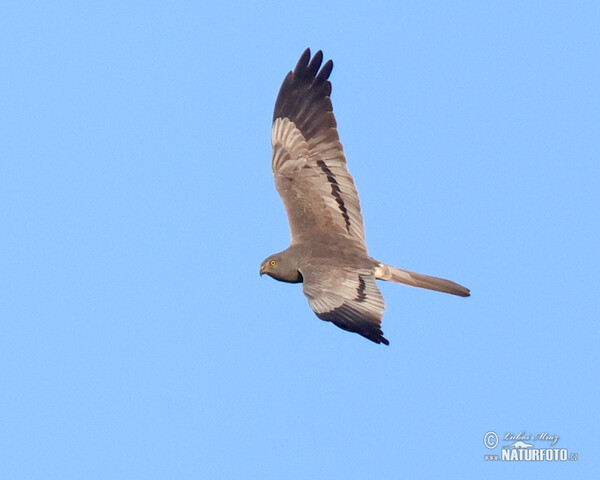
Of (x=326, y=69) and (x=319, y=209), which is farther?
(x=326, y=69)

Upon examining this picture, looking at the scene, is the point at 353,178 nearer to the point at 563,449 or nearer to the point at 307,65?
the point at 307,65

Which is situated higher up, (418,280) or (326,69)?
(326,69)

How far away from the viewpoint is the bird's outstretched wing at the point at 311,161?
11430mm

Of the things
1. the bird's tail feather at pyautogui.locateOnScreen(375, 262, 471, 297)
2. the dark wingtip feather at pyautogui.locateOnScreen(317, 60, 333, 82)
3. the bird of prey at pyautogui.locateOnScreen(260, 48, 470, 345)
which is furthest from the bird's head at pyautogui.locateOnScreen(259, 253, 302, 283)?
the dark wingtip feather at pyautogui.locateOnScreen(317, 60, 333, 82)

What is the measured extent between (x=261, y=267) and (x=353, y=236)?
1.09 metres

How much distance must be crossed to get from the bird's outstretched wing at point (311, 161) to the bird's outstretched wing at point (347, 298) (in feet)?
2.68

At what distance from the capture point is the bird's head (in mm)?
10918

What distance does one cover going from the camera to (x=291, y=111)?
11992 mm

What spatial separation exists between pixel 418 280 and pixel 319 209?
1365mm

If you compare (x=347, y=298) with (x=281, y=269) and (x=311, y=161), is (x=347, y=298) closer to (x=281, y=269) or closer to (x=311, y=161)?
(x=281, y=269)

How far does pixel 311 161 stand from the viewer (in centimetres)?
1167

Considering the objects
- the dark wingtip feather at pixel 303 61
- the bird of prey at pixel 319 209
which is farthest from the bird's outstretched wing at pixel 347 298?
the dark wingtip feather at pixel 303 61

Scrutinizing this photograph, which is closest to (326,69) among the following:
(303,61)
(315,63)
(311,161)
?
(315,63)

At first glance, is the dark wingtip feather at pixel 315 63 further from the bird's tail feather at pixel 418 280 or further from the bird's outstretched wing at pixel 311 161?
the bird's tail feather at pixel 418 280
